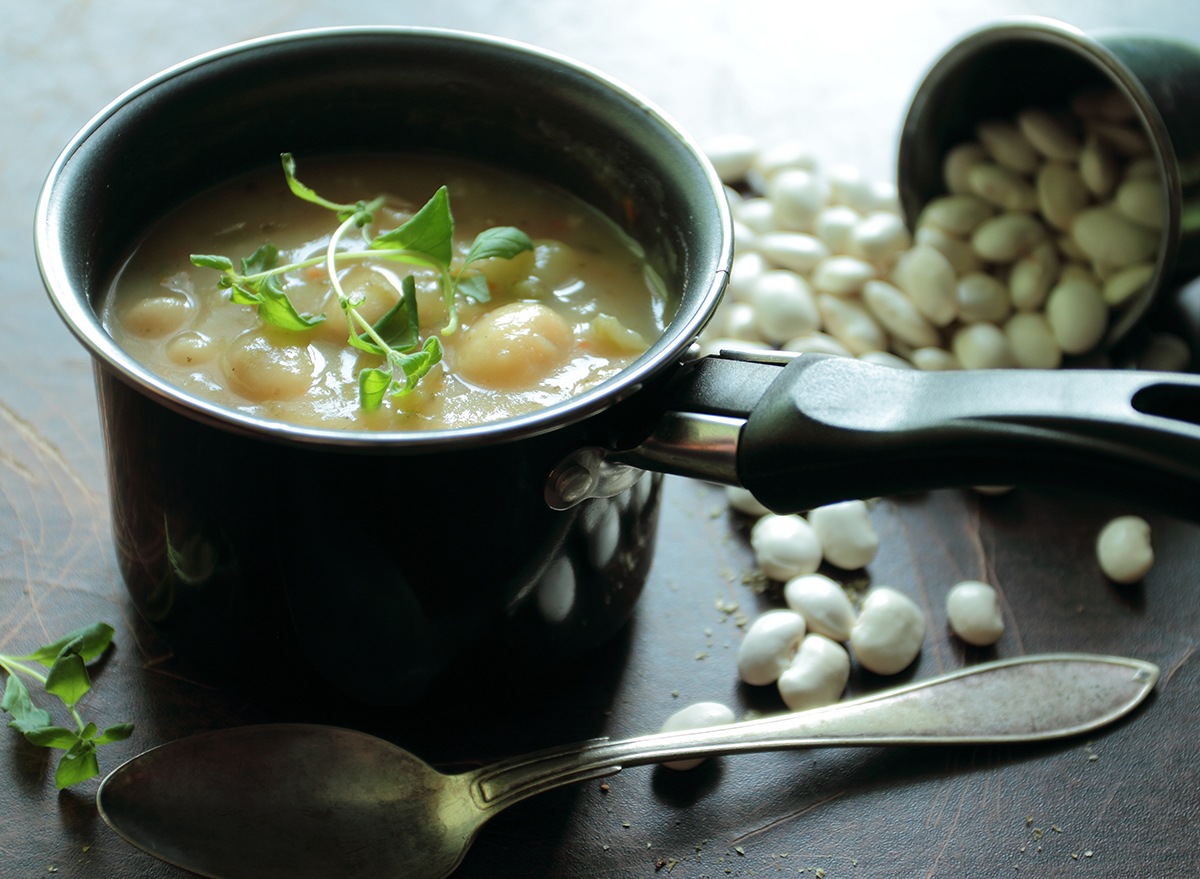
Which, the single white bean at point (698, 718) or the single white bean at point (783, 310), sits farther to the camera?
the single white bean at point (783, 310)

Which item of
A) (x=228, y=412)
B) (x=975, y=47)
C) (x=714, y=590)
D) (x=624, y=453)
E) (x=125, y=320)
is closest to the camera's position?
(x=228, y=412)

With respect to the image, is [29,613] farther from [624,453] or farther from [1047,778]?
[1047,778]

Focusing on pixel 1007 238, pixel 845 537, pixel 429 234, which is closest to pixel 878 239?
pixel 1007 238

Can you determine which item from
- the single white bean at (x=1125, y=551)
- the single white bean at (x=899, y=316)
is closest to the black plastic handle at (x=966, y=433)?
the single white bean at (x=1125, y=551)

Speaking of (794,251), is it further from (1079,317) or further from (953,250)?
(1079,317)

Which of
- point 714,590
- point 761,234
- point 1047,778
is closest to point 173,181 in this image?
point 714,590

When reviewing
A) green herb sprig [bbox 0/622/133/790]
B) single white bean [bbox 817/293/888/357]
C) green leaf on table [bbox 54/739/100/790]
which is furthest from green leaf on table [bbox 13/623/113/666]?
single white bean [bbox 817/293/888/357]

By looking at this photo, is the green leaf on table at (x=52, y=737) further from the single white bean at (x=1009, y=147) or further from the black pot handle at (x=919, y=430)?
the single white bean at (x=1009, y=147)
